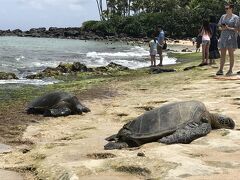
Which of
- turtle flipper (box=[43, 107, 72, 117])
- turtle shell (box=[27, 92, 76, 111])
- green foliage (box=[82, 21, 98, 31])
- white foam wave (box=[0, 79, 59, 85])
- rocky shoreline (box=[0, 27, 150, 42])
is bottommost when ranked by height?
rocky shoreline (box=[0, 27, 150, 42])

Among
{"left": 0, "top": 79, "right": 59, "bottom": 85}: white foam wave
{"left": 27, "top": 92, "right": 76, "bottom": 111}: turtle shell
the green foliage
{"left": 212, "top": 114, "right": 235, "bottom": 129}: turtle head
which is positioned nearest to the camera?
{"left": 212, "top": 114, "right": 235, "bottom": 129}: turtle head

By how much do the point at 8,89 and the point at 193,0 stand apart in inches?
2597

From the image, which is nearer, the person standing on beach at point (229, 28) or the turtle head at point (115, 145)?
the turtle head at point (115, 145)

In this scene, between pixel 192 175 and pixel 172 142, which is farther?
pixel 172 142

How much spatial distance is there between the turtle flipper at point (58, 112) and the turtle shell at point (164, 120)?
3027 mm

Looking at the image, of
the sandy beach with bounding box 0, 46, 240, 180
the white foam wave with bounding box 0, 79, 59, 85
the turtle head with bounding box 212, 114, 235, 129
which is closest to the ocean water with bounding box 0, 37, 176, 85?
the white foam wave with bounding box 0, 79, 59, 85

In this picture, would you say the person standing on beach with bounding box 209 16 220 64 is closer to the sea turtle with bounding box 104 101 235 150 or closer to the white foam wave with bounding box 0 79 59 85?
the white foam wave with bounding box 0 79 59 85

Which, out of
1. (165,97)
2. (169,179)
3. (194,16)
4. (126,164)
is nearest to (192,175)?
(169,179)

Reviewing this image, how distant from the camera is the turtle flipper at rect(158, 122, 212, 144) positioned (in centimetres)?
570

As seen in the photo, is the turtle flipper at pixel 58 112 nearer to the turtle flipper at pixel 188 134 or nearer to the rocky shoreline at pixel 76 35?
the turtle flipper at pixel 188 134

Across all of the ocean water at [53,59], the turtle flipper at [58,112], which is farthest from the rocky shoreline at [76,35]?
the turtle flipper at [58,112]

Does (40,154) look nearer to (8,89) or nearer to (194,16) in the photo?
(8,89)

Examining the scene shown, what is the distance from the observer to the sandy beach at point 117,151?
455 centimetres

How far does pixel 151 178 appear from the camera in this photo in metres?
4.35
